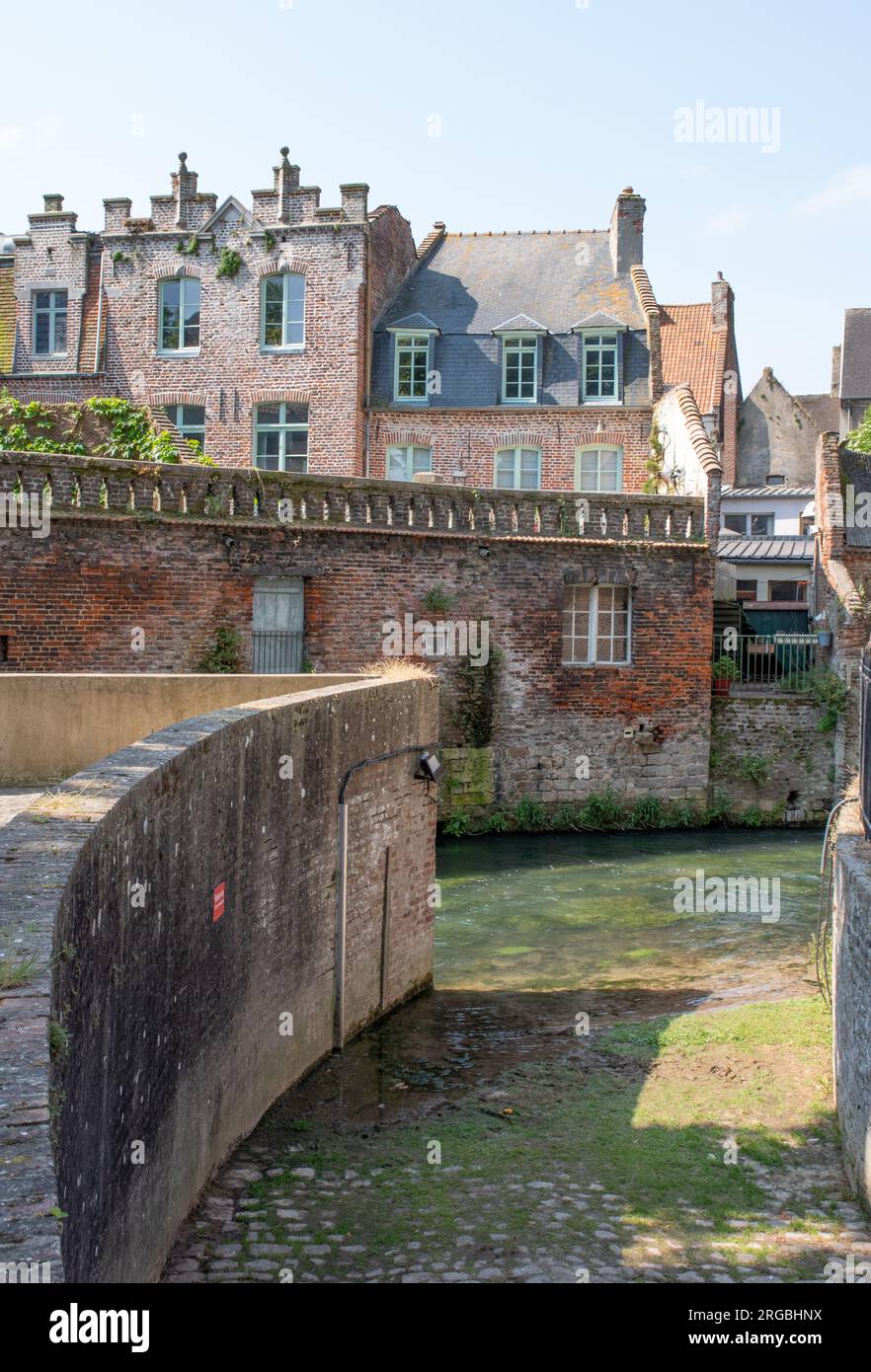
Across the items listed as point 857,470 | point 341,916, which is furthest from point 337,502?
point 857,470

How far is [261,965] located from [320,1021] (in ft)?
6.26

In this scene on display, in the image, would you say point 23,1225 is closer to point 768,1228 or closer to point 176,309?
point 768,1228

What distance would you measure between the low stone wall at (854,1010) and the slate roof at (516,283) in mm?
24132

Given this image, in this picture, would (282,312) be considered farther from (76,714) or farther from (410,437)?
(76,714)

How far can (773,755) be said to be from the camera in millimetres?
25078

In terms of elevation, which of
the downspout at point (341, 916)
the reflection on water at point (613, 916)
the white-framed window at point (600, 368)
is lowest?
the reflection on water at point (613, 916)

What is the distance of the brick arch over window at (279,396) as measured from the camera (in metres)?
31.3

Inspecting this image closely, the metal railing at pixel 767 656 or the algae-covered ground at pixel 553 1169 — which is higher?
the metal railing at pixel 767 656

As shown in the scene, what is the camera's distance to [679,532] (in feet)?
81.1

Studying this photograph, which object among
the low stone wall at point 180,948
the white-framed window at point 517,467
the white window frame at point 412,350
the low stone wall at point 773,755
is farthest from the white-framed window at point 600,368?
the low stone wall at point 180,948

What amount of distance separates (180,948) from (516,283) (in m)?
28.4

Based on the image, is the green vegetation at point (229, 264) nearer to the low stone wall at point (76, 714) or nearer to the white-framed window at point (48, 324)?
the white-framed window at point (48, 324)

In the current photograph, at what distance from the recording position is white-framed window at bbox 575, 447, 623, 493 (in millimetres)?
31062

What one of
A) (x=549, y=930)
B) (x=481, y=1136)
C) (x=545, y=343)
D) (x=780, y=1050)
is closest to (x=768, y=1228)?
(x=481, y=1136)
